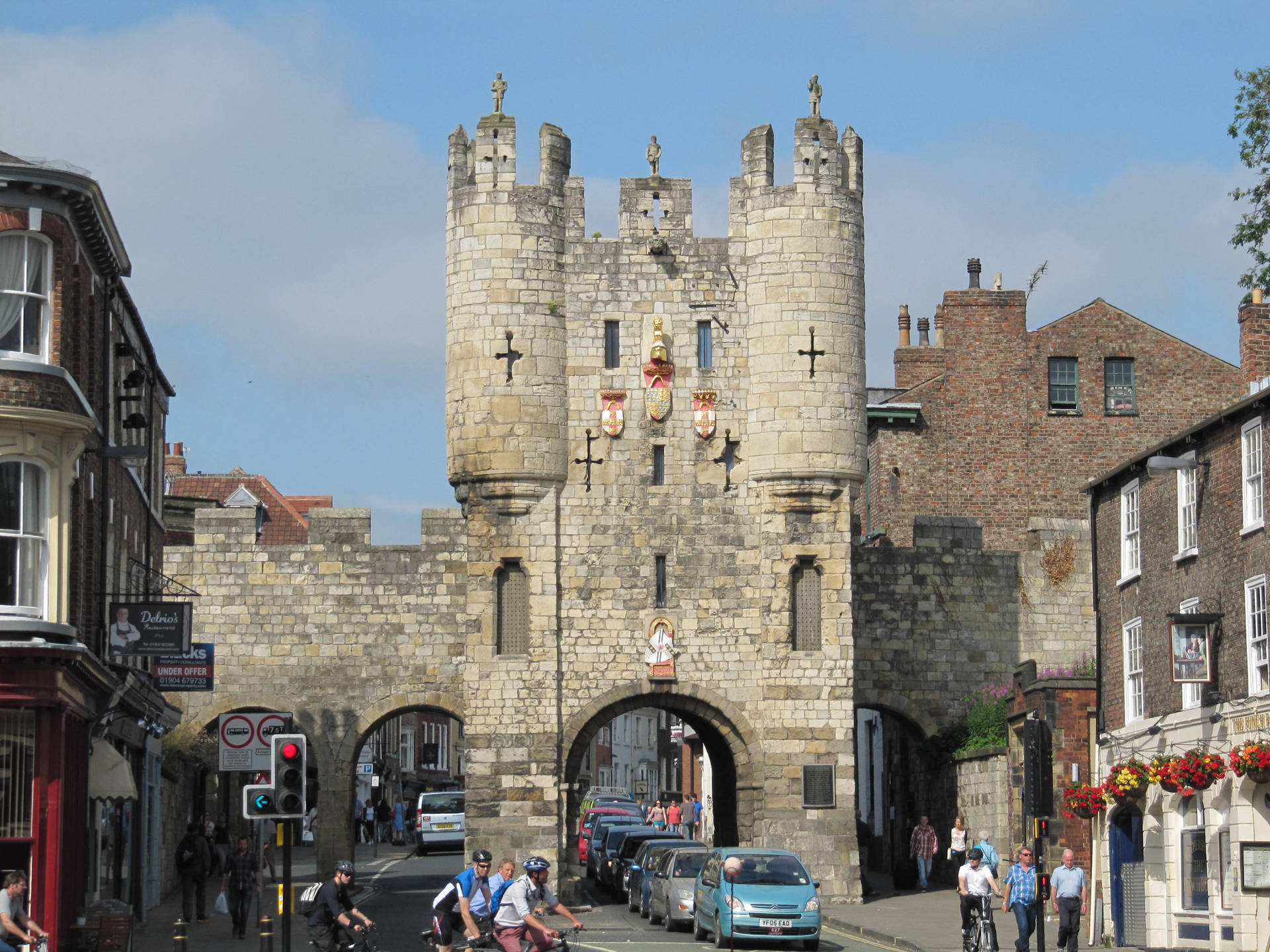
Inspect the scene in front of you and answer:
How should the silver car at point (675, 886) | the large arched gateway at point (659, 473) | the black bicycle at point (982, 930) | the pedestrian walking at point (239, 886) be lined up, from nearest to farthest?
the black bicycle at point (982, 930) < the pedestrian walking at point (239, 886) < the silver car at point (675, 886) < the large arched gateway at point (659, 473)

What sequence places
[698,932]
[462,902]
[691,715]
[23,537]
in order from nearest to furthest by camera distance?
[462,902]
[23,537]
[698,932]
[691,715]

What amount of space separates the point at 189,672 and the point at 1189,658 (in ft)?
52.1

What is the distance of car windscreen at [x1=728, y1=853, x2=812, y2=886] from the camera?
2844cm

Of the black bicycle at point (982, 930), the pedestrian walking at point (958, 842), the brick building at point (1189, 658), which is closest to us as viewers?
the brick building at point (1189, 658)

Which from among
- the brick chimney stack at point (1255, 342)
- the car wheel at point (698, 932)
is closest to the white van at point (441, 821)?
the car wheel at point (698, 932)

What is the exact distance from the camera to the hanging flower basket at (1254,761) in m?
24.0

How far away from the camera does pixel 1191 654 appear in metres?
27.0

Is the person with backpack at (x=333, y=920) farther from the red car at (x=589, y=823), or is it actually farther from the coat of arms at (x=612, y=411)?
the red car at (x=589, y=823)

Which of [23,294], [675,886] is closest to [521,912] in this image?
[23,294]

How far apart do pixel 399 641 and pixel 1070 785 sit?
16213 mm

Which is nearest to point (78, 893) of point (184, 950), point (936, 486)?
point (184, 950)

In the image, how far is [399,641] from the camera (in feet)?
139

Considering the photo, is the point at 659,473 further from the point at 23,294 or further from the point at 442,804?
the point at 442,804

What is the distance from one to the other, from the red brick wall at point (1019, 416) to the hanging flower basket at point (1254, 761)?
80.1 ft
